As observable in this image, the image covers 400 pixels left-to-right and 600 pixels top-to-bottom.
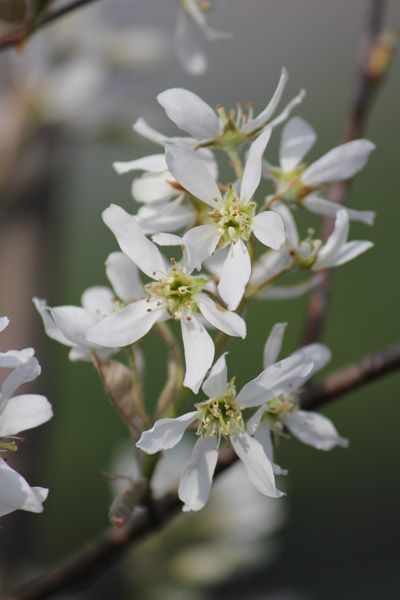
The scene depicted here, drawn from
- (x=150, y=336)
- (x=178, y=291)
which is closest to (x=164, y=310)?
(x=178, y=291)

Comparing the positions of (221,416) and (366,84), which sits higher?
(366,84)

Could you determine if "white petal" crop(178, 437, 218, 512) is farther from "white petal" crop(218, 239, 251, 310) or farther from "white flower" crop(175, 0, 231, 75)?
"white flower" crop(175, 0, 231, 75)

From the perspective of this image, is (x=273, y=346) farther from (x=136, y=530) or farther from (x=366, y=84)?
(x=366, y=84)

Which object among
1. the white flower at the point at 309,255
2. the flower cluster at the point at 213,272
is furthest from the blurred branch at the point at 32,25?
the white flower at the point at 309,255

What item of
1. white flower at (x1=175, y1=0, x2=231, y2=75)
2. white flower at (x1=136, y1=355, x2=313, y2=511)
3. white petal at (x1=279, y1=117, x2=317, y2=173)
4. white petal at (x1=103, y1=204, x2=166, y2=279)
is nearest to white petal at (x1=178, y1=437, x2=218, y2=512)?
white flower at (x1=136, y1=355, x2=313, y2=511)

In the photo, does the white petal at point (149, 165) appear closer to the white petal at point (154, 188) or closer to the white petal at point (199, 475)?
the white petal at point (154, 188)

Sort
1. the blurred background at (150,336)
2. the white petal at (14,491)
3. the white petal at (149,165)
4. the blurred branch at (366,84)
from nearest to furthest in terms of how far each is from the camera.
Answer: the white petal at (14,491) < the white petal at (149,165) < the blurred branch at (366,84) < the blurred background at (150,336)

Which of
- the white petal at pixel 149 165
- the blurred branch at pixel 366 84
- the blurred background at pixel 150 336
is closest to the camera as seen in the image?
the white petal at pixel 149 165
